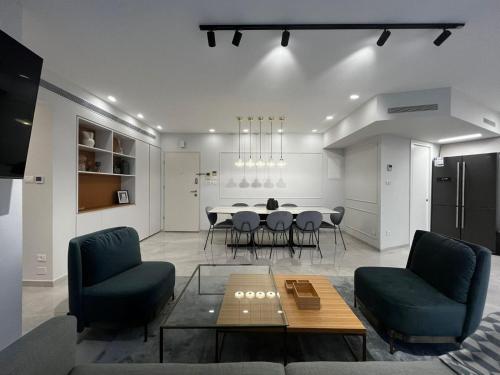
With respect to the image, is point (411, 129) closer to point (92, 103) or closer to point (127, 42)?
point (127, 42)

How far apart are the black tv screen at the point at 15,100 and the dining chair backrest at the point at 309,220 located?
12.1 feet

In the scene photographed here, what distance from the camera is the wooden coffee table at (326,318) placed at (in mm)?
1548

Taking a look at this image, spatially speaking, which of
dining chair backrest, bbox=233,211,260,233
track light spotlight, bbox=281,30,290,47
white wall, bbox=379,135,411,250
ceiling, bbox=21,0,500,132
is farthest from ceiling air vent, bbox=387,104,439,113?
dining chair backrest, bbox=233,211,260,233

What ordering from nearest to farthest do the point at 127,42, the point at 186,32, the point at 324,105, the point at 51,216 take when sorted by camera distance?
the point at 186,32
the point at 127,42
the point at 51,216
the point at 324,105

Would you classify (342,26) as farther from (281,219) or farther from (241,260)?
(241,260)

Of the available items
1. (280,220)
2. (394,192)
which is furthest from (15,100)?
(394,192)

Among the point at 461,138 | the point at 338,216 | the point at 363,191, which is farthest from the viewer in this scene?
the point at 363,191

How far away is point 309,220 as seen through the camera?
4.22m

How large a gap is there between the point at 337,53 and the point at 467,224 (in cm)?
464

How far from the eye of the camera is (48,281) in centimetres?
291

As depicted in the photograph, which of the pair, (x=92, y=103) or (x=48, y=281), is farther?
(x=92, y=103)

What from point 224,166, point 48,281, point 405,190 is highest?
point 224,166

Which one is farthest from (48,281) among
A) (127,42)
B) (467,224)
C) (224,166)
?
(467,224)

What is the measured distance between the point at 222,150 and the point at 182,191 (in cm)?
156
